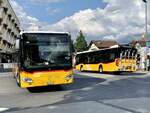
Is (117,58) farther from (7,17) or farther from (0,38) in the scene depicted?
(7,17)

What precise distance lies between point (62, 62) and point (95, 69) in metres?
22.6

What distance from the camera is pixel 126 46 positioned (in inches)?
1369

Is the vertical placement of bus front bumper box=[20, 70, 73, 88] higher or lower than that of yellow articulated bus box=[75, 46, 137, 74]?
lower

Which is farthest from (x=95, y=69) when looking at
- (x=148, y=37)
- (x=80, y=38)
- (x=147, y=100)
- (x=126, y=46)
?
(x=80, y=38)

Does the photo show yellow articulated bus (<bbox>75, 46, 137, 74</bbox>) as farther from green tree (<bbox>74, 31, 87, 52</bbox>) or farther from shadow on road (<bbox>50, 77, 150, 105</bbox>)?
green tree (<bbox>74, 31, 87, 52</bbox>)

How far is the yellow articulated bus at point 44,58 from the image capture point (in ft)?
57.3

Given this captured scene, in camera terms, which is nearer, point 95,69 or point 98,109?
point 98,109

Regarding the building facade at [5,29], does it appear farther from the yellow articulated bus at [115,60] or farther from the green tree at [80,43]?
the yellow articulated bus at [115,60]

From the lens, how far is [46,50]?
1773 cm

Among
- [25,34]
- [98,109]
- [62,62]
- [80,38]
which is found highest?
[80,38]

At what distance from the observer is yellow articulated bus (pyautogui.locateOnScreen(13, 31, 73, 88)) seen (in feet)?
57.3

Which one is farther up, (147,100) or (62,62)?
(62,62)

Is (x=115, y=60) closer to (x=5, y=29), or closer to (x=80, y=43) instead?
(x=5, y=29)

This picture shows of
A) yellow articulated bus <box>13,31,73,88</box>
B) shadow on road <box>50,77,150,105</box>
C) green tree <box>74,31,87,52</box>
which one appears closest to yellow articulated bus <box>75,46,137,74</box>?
shadow on road <box>50,77,150,105</box>
